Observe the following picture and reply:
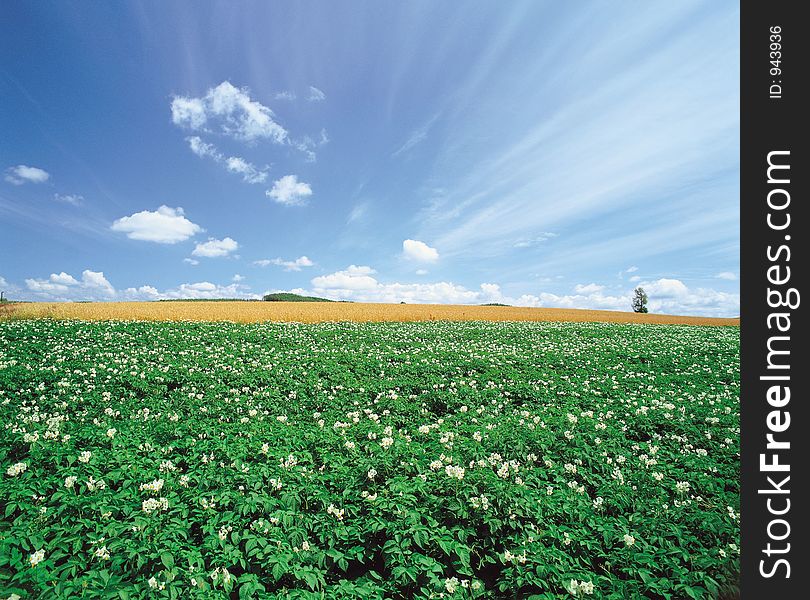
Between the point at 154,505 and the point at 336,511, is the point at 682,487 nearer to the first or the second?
the point at 336,511

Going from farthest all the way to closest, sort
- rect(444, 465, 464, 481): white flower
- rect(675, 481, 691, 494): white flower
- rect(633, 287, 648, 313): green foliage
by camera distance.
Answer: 1. rect(633, 287, 648, 313): green foliage
2. rect(675, 481, 691, 494): white flower
3. rect(444, 465, 464, 481): white flower

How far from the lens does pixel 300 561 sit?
3.95 meters

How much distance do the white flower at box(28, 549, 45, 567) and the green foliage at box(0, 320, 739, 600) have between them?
10 centimetres

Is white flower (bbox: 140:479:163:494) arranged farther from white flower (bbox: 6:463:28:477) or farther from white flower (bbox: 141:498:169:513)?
white flower (bbox: 6:463:28:477)

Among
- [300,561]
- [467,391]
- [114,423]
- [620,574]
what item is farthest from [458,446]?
[114,423]

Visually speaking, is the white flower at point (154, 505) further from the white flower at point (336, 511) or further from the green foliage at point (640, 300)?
the green foliage at point (640, 300)

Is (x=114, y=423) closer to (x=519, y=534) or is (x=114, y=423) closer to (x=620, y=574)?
(x=519, y=534)

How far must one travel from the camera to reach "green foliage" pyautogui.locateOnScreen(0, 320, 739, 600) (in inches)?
150

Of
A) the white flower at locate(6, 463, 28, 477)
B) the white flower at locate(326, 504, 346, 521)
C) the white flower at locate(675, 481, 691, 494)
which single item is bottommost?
the white flower at locate(326, 504, 346, 521)
